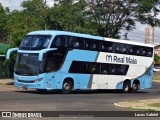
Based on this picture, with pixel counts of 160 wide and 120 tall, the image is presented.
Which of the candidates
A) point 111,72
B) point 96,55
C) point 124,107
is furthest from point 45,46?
point 124,107

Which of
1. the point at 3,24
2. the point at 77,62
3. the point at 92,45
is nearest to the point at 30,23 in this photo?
the point at 92,45

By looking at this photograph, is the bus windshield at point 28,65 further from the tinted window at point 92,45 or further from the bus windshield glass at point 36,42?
the tinted window at point 92,45

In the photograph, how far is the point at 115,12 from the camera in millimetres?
51844

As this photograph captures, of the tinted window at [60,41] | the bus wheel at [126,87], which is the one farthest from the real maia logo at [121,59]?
the tinted window at [60,41]

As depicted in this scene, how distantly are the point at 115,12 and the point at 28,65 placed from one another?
25.8 meters

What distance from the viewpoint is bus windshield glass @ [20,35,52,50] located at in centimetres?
2747

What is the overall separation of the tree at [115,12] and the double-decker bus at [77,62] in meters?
16.7

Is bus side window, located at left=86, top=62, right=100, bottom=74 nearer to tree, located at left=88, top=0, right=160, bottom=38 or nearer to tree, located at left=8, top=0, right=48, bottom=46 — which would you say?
tree, located at left=8, top=0, right=48, bottom=46

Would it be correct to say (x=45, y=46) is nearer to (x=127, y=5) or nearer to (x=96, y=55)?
(x=96, y=55)

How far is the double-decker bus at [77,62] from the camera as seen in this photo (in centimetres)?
2752

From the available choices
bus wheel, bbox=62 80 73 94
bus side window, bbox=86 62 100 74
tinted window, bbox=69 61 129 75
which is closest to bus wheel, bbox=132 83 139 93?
tinted window, bbox=69 61 129 75

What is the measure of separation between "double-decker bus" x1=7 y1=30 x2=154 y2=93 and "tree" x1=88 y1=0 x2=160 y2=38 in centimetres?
1674

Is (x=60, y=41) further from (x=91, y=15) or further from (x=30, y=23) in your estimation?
(x=91, y=15)

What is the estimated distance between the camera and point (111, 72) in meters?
32.4
